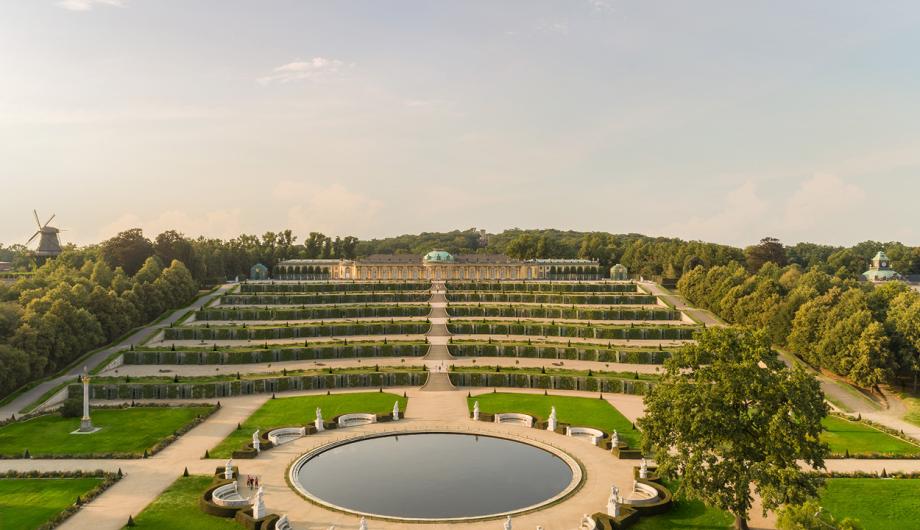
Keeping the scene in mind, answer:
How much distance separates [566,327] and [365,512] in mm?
55821

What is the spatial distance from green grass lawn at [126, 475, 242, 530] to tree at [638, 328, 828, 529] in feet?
74.5

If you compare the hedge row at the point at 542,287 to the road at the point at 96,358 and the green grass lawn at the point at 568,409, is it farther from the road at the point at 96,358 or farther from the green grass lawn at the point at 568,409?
the green grass lawn at the point at 568,409

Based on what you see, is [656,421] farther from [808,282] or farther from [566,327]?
[808,282]

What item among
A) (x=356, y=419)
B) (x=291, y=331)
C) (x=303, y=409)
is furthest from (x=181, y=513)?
(x=291, y=331)

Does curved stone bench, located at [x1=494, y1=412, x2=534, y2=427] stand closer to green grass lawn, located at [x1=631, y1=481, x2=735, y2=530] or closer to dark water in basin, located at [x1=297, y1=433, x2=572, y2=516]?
dark water in basin, located at [x1=297, y1=433, x2=572, y2=516]

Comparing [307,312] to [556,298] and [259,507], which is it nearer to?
[556,298]

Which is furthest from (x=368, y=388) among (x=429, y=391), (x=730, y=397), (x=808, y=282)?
(x=808, y=282)

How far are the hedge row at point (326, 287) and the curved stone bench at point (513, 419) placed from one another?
225 ft

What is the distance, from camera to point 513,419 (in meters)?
52.0

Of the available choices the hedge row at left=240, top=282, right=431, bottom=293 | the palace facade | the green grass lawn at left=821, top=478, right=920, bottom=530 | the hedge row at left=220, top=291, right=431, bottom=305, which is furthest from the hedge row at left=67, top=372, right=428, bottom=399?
the palace facade

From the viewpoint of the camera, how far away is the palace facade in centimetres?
16038

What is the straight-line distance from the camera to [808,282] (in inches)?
3679

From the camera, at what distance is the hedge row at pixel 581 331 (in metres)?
85.8

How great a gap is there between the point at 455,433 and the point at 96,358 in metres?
48.2
